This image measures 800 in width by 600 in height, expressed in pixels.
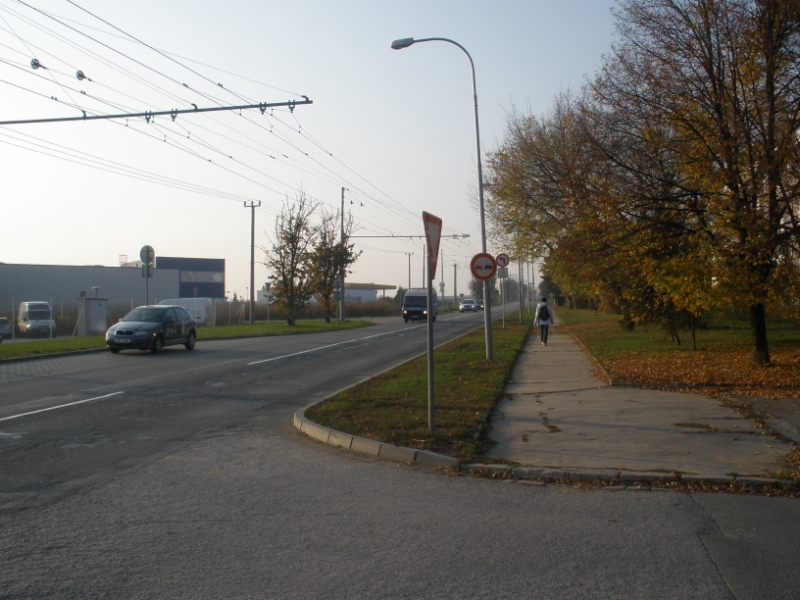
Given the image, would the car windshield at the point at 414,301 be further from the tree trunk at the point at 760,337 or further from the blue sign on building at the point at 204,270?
the blue sign on building at the point at 204,270

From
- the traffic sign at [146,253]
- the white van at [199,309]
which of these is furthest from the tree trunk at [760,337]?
the white van at [199,309]

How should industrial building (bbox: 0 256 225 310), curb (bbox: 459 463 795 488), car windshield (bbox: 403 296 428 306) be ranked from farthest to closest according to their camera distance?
industrial building (bbox: 0 256 225 310) → car windshield (bbox: 403 296 428 306) → curb (bbox: 459 463 795 488)

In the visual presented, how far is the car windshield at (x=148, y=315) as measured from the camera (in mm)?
23531

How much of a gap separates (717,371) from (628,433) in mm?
6858

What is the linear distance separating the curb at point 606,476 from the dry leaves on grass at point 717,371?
5838mm

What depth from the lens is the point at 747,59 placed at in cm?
1359

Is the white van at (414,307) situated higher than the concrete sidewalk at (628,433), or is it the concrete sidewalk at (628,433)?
the white van at (414,307)

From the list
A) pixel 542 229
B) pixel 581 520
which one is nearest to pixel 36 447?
pixel 581 520

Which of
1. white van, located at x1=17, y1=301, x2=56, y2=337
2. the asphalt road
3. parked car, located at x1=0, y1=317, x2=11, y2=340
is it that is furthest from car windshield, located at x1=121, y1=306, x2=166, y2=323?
parked car, located at x1=0, y1=317, x2=11, y2=340

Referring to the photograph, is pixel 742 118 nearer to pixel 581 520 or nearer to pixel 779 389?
pixel 779 389

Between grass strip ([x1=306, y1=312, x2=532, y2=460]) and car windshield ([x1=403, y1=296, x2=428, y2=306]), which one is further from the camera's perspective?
car windshield ([x1=403, y1=296, x2=428, y2=306])

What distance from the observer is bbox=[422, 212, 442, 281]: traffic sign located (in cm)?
859

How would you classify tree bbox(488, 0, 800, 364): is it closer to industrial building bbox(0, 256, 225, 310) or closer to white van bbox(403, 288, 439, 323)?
white van bbox(403, 288, 439, 323)

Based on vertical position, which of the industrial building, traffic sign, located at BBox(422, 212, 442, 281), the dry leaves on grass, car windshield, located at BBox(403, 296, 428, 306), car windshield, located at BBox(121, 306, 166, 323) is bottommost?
the dry leaves on grass
